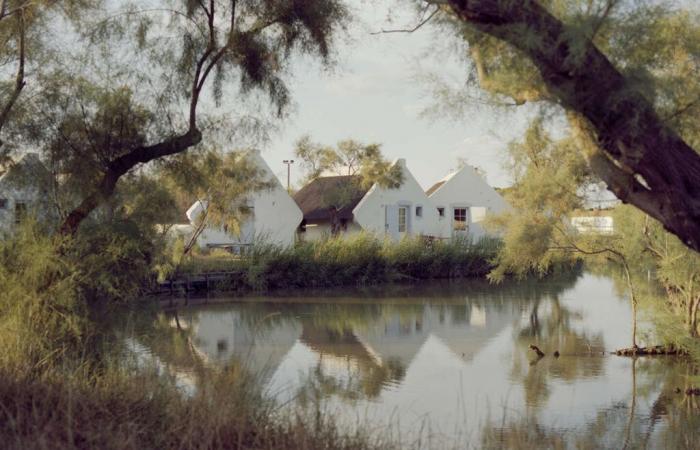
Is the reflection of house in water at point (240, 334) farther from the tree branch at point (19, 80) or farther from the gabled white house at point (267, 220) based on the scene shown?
the gabled white house at point (267, 220)

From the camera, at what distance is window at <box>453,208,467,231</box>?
42.8 m

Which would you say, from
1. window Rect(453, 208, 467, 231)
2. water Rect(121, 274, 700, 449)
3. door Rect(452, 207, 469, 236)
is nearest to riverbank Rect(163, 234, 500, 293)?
water Rect(121, 274, 700, 449)

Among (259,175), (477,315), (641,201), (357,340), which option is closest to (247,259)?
(259,175)

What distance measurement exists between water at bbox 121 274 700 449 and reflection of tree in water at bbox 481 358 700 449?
0.09 feet

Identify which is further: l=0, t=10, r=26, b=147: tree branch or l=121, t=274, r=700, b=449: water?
l=0, t=10, r=26, b=147: tree branch

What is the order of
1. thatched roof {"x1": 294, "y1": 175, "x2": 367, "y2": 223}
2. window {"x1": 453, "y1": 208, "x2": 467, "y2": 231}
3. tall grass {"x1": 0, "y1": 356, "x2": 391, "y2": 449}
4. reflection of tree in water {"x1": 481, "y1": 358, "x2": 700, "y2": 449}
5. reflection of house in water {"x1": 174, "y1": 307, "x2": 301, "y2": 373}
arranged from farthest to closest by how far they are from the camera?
1. window {"x1": 453, "y1": 208, "x2": 467, "y2": 231}
2. thatched roof {"x1": 294, "y1": 175, "x2": 367, "y2": 223}
3. reflection of house in water {"x1": 174, "y1": 307, "x2": 301, "y2": 373}
4. reflection of tree in water {"x1": 481, "y1": 358, "x2": 700, "y2": 449}
5. tall grass {"x1": 0, "y1": 356, "x2": 391, "y2": 449}

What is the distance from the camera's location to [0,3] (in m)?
11.5

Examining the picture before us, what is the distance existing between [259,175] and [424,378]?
19695 millimetres

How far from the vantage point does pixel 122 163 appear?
11.8 meters

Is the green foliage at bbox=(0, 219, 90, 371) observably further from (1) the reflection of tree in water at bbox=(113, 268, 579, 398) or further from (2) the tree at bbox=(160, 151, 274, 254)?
(2) the tree at bbox=(160, 151, 274, 254)

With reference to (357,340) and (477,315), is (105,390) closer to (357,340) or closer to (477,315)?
(357,340)

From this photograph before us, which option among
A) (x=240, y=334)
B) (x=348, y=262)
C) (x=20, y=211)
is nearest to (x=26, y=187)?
(x=20, y=211)

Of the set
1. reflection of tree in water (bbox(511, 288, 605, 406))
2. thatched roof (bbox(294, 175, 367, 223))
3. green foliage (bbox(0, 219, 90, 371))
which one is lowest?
reflection of tree in water (bbox(511, 288, 605, 406))

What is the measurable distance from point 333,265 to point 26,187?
19321mm
